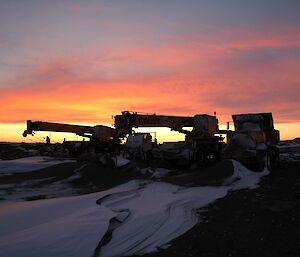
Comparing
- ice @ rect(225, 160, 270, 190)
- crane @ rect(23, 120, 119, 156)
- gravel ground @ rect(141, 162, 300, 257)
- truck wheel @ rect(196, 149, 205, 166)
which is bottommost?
gravel ground @ rect(141, 162, 300, 257)

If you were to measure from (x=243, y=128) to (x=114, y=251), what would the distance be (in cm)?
1878

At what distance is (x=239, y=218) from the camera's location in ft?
34.9

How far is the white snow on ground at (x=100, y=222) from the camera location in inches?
299

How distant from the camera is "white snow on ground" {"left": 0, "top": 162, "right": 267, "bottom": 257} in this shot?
761 cm

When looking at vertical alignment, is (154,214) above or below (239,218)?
above

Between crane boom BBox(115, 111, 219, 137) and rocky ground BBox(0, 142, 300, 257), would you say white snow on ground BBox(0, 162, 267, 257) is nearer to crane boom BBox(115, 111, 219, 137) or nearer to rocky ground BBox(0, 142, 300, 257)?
rocky ground BBox(0, 142, 300, 257)

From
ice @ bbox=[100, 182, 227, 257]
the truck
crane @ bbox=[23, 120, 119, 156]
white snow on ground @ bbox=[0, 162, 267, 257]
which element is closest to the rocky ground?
ice @ bbox=[100, 182, 227, 257]

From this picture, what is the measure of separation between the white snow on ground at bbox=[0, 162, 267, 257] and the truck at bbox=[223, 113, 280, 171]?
Result: 8447mm

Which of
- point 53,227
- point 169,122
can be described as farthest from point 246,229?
point 169,122

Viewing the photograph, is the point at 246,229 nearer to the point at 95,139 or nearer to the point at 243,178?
the point at 243,178

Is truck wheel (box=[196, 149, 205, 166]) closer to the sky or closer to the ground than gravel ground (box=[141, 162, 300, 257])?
closer to the sky

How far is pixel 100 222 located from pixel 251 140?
1576 centimetres

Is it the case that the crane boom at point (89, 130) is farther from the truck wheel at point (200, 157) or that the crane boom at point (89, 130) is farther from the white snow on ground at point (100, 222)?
the white snow on ground at point (100, 222)

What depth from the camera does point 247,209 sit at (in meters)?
11.8
